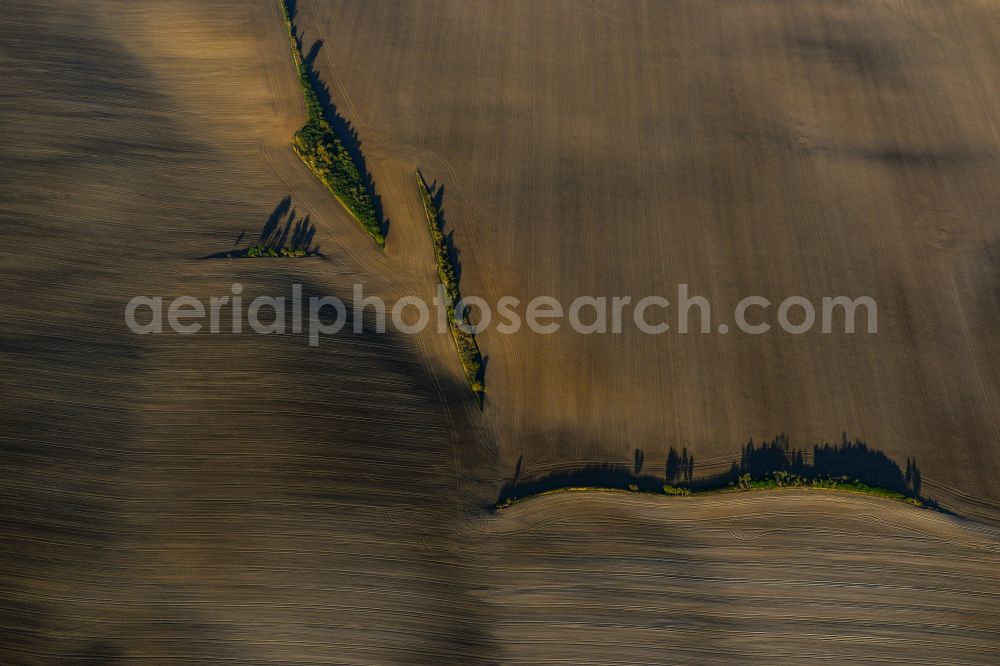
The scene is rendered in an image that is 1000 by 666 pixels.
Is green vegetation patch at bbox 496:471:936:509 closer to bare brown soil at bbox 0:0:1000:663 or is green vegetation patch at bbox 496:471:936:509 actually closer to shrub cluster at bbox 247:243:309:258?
bare brown soil at bbox 0:0:1000:663

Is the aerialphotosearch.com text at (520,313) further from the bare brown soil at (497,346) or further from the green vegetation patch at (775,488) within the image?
the green vegetation patch at (775,488)

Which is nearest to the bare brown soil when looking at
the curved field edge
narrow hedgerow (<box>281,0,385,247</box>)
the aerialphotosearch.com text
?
the curved field edge

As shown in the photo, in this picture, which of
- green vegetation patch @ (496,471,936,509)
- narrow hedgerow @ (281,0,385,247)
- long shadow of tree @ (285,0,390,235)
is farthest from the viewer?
long shadow of tree @ (285,0,390,235)

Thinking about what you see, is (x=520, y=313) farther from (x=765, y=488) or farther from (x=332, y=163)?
(x=332, y=163)

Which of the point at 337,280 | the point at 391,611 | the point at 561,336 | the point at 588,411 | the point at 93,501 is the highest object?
the point at 337,280

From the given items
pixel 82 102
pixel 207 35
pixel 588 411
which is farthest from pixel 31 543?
pixel 207 35

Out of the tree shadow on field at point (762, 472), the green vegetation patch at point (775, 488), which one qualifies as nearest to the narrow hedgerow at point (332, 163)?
the tree shadow on field at point (762, 472)

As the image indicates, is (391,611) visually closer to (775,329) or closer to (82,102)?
(775,329)

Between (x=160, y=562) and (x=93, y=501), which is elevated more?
(x=93, y=501)
